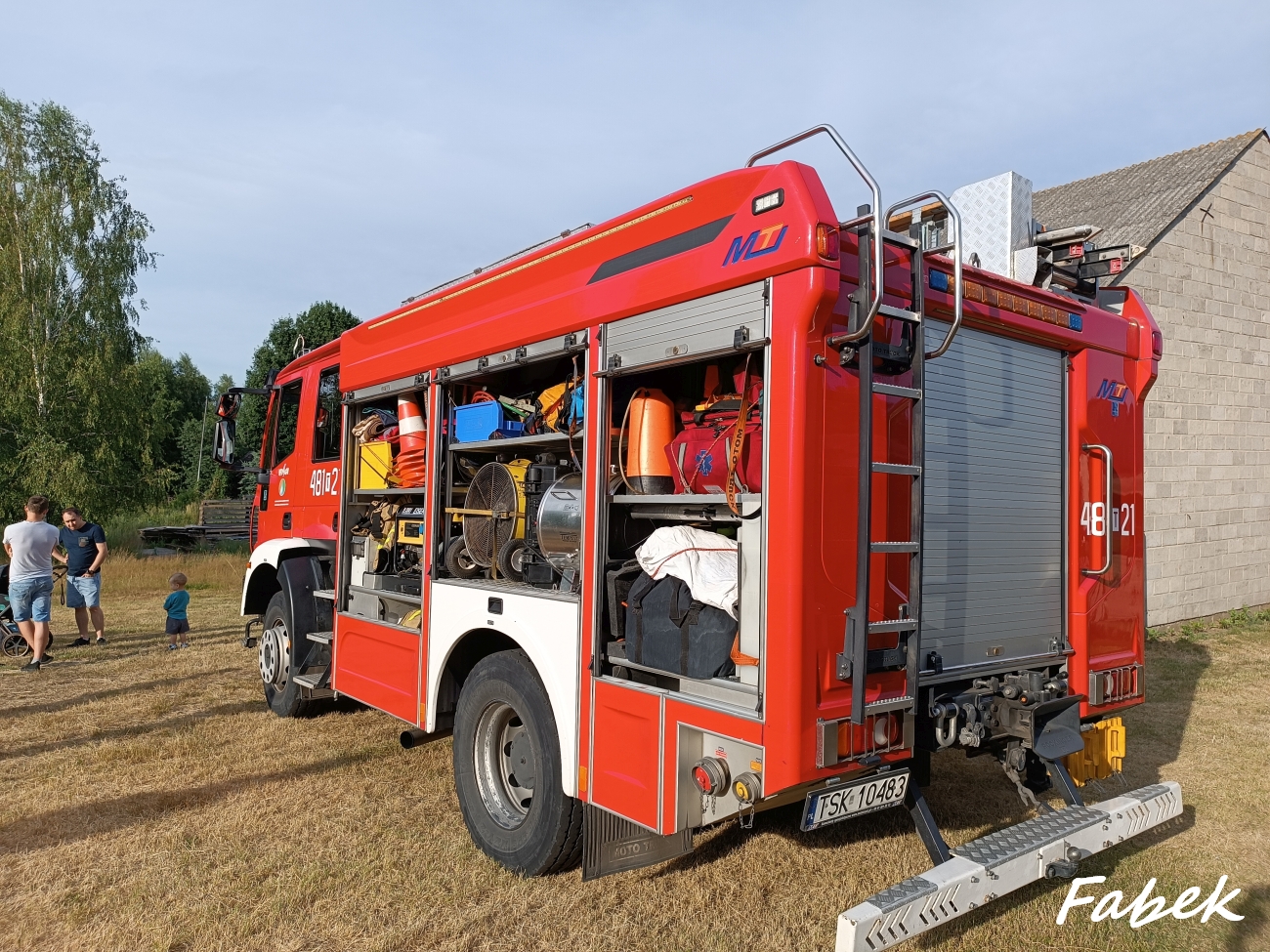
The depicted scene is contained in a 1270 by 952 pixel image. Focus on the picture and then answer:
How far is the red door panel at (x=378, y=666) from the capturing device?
4.82m

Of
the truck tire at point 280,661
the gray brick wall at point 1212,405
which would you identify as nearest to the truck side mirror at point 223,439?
the truck tire at point 280,661

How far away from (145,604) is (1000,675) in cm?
1367

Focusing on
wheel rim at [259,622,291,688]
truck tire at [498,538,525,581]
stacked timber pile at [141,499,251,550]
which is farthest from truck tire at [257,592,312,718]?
stacked timber pile at [141,499,251,550]

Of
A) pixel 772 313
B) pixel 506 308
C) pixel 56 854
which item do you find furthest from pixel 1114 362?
pixel 56 854

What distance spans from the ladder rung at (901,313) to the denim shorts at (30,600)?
8.86 meters

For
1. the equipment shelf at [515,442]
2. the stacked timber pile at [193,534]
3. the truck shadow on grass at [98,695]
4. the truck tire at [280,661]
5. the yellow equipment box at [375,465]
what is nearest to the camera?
the equipment shelf at [515,442]

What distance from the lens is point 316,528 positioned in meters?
6.39

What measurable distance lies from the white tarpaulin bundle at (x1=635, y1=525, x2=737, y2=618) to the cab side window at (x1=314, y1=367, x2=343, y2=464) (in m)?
3.73

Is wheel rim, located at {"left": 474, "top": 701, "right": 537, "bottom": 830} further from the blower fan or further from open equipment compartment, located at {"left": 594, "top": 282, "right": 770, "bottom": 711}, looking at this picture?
open equipment compartment, located at {"left": 594, "top": 282, "right": 770, "bottom": 711}

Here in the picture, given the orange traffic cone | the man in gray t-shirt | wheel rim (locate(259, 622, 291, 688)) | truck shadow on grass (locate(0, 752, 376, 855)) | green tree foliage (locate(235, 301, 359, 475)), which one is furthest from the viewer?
green tree foliage (locate(235, 301, 359, 475))

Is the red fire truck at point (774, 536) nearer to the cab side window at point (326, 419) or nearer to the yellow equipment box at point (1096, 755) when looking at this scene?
the yellow equipment box at point (1096, 755)

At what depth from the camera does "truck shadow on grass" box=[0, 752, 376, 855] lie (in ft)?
14.2

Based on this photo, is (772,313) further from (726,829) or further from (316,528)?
(316,528)

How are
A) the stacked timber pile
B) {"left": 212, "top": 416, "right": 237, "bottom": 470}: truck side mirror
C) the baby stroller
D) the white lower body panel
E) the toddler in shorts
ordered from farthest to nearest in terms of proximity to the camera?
the stacked timber pile < the toddler in shorts < the baby stroller < {"left": 212, "top": 416, "right": 237, "bottom": 470}: truck side mirror < the white lower body panel
